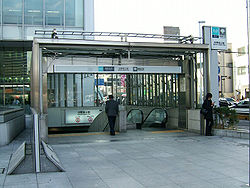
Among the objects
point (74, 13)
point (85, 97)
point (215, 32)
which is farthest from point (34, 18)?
point (215, 32)

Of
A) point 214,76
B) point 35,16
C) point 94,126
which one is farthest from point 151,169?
point 35,16

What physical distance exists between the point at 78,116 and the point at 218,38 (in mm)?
11802

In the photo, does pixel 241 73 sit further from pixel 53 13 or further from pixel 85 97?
pixel 53 13

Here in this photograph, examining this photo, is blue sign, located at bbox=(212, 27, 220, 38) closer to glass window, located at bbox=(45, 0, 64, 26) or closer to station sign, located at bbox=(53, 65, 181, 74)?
station sign, located at bbox=(53, 65, 181, 74)

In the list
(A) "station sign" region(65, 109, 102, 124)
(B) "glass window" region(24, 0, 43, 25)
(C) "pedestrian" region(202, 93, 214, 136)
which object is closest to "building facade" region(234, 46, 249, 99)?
(A) "station sign" region(65, 109, 102, 124)

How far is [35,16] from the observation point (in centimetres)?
2238

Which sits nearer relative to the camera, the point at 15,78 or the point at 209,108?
the point at 209,108

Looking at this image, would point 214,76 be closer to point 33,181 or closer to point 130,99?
point 33,181

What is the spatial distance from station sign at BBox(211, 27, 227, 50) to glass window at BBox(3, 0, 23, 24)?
14886mm

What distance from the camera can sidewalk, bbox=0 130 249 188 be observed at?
5.62 metres

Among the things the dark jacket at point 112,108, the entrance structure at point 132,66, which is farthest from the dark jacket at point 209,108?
the dark jacket at point 112,108

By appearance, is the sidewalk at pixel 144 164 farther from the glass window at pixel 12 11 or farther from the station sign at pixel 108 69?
the glass window at pixel 12 11

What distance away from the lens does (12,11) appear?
22.1 meters

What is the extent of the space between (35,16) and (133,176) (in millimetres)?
19063
